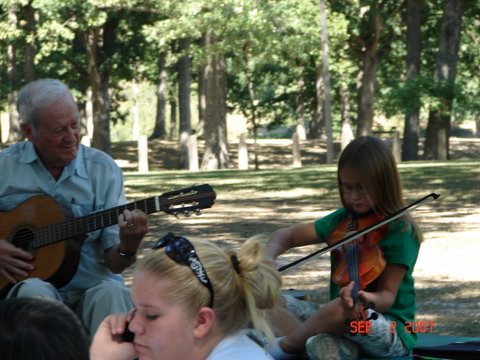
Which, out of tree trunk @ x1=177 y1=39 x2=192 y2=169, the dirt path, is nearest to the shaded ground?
the dirt path

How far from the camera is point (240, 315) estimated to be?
3275 mm

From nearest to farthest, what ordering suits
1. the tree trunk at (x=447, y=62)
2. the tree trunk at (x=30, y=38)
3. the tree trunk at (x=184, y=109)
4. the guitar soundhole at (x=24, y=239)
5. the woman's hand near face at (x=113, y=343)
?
the woman's hand near face at (x=113, y=343)
the guitar soundhole at (x=24, y=239)
the tree trunk at (x=447, y=62)
the tree trunk at (x=30, y=38)
the tree trunk at (x=184, y=109)

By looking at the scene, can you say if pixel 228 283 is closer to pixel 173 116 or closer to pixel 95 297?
pixel 95 297

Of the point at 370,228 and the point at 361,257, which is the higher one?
the point at 370,228

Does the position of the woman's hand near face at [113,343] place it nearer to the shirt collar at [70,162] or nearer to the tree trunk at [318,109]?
the shirt collar at [70,162]

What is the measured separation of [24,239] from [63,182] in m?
0.28

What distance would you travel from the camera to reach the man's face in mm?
5047

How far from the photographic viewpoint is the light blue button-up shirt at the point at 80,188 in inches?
198

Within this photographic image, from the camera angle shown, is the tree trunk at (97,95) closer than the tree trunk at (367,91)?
Yes

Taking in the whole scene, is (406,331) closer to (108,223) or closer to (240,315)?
(108,223)

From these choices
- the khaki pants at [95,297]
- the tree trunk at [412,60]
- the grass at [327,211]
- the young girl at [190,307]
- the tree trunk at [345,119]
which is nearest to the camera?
the young girl at [190,307]

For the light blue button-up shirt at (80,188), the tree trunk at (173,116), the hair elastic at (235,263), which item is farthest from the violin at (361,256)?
the tree trunk at (173,116)

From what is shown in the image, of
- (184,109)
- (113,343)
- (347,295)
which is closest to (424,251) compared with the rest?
(347,295)

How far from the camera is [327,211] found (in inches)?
609
